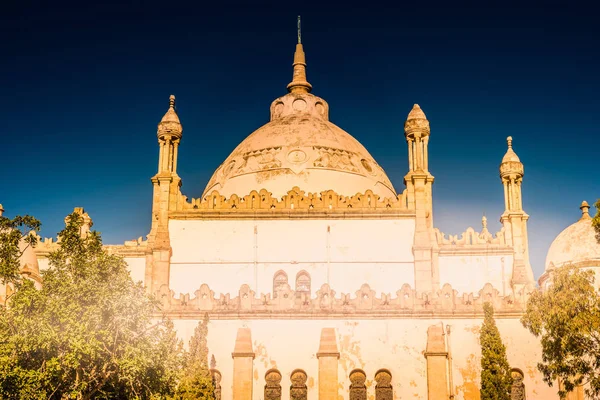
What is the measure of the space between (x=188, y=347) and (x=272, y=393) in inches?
149

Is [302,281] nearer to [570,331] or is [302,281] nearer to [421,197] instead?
[421,197]

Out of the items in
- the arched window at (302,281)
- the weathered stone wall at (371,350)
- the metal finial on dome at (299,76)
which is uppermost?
the metal finial on dome at (299,76)

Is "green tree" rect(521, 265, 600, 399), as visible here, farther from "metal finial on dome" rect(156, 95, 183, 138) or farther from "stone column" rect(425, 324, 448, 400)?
"metal finial on dome" rect(156, 95, 183, 138)

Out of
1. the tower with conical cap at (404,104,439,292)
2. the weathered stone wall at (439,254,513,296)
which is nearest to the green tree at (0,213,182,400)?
the tower with conical cap at (404,104,439,292)

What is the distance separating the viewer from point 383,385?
102 feet

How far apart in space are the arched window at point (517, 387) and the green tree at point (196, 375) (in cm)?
1154

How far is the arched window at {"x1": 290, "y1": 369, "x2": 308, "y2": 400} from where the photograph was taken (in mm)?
30797

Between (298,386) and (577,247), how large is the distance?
1717 cm

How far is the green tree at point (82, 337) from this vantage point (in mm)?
24734

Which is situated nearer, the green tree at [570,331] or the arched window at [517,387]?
the green tree at [570,331]

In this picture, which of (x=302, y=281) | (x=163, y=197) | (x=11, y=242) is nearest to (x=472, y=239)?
(x=302, y=281)

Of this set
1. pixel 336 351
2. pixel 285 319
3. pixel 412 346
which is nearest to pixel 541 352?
pixel 412 346

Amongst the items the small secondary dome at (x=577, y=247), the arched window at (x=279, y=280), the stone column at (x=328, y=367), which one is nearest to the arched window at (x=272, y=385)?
the stone column at (x=328, y=367)

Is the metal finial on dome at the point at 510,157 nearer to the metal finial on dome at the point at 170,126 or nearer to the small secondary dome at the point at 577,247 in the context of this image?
the small secondary dome at the point at 577,247
